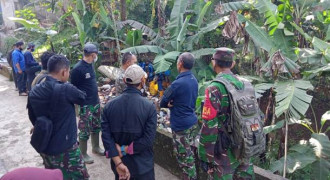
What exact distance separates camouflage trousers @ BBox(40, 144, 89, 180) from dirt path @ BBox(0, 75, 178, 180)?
1.24 m

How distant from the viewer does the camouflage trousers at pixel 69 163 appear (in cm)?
310

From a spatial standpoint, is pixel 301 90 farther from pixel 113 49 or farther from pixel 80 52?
pixel 80 52

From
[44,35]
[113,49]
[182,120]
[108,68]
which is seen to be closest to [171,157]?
[182,120]

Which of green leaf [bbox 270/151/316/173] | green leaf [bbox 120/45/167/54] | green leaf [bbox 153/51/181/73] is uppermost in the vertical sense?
green leaf [bbox 120/45/167/54]

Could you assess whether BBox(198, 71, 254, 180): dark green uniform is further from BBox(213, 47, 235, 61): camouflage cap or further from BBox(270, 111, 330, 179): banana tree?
BBox(270, 111, 330, 179): banana tree

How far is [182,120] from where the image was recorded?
372 cm

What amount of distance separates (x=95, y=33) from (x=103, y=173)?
5.40 metres

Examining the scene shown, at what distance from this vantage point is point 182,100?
3.68 metres

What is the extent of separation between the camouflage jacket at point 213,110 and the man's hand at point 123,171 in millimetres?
760

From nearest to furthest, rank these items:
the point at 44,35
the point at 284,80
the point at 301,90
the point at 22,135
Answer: the point at 301,90, the point at 284,80, the point at 22,135, the point at 44,35

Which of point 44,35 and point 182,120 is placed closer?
point 182,120

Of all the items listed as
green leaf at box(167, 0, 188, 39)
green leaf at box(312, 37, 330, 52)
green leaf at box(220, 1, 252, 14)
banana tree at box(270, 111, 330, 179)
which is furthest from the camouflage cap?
green leaf at box(167, 0, 188, 39)

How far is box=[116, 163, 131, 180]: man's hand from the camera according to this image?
2.71 m

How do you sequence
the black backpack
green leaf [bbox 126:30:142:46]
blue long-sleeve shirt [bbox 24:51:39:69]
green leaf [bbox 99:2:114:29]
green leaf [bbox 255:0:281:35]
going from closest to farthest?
the black backpack, green leaf [bbox 255:0:281:35], green leaf [bbox 126:30:142:46], blue long-sleeve shirt [bbox 24:51:39:69], green leaf [bbox 99:2:114:29]
